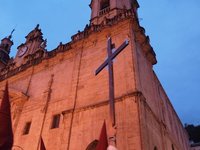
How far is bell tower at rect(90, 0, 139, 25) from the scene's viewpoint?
22062 millimetres

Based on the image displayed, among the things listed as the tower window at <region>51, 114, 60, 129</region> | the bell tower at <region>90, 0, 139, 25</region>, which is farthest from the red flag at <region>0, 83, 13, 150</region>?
the bell tower at <region>90, 0, 139, 25</region>

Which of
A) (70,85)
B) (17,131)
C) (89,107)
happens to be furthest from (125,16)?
(17,131)

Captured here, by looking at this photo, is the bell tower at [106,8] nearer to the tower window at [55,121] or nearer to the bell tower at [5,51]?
the tower window at [55,121]

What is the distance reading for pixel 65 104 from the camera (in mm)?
16125

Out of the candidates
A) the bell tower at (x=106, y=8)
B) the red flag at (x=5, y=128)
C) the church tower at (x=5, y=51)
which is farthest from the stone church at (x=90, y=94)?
the church tower at (x=5, y=51)

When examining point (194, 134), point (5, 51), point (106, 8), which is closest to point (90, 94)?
point (106, 8)

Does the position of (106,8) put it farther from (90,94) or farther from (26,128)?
(26,128)

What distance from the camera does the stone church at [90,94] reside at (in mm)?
12750

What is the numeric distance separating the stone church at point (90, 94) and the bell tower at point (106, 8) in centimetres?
11

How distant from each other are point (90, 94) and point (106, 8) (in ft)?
38.6

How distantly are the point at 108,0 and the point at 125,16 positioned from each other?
735 cm

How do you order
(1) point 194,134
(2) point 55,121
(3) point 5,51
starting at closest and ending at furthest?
(2) point 55,121, (3) point 5,51, (1) point 194,134

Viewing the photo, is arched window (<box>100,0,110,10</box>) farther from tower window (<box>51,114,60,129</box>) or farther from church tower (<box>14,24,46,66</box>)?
tower window (<box>51,114,60,129</box>)

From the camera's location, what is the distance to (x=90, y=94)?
1514cm
